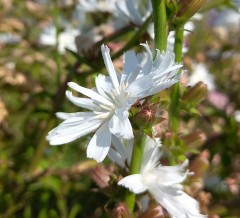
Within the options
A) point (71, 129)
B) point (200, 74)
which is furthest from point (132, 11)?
point (200, 74)

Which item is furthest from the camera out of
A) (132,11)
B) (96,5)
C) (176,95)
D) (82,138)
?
(96,5)

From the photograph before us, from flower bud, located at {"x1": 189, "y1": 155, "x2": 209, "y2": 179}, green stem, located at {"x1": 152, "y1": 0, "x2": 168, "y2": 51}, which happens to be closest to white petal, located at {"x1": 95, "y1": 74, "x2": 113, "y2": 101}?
green stem, located at {"x1": 152, "y1": 0, "x2": 168, "y2": 51}

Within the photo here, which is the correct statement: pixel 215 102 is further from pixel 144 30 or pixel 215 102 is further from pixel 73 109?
pixel 144 30

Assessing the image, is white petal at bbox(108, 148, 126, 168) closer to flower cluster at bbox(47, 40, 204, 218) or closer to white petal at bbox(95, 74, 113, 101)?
flower cluster at bbox(47, 40, 204, 218)

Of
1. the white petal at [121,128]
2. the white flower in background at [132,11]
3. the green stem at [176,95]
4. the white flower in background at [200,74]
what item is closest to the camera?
the white petal at [121,128]

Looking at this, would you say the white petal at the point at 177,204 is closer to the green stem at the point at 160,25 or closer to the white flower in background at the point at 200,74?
the green stem at the point at 160,25

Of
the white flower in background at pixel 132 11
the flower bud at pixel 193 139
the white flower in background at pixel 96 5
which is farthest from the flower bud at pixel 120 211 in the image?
the white flower in background at pixel 96 5

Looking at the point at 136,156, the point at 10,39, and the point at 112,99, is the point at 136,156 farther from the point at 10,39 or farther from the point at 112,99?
the point at 10,39
